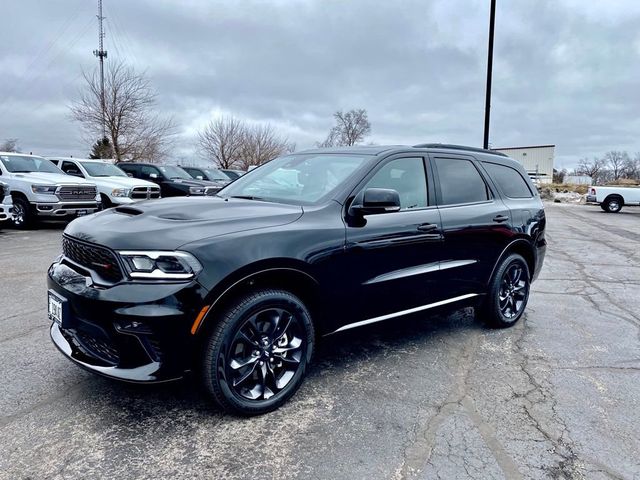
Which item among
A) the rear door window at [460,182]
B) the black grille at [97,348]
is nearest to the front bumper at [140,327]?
the black grille at [97,348]

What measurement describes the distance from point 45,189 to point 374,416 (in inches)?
415

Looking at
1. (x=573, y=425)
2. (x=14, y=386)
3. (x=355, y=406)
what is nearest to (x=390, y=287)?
(x=355, y=406)

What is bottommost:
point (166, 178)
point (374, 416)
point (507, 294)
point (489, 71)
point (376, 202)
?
point (374, 416)

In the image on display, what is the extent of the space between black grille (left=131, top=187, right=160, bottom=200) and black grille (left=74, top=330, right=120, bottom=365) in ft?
34.5

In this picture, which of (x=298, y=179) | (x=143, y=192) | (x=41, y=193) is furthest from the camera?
(x=143, y=192)

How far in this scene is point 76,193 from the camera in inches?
435

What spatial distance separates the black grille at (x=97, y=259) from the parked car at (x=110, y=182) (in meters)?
9.34

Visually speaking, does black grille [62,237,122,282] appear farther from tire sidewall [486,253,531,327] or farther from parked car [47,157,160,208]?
parked car [47,157,160,208]

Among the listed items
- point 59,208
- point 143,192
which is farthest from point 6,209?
point 143,192

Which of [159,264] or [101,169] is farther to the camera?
[101,169]

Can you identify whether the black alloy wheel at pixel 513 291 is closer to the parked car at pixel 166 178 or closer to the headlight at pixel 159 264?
the headlight at pixel 159 264

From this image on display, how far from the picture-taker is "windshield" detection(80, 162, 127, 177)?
1319 centimetres

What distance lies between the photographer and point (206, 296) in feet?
8.36

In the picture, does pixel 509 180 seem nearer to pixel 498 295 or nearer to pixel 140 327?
pixel 498 295
